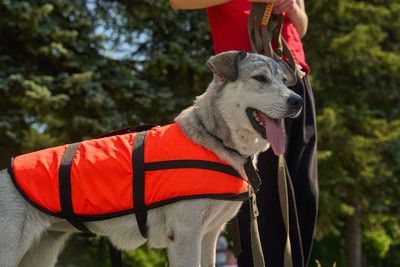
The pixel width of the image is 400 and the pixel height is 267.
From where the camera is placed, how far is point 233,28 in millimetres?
3709

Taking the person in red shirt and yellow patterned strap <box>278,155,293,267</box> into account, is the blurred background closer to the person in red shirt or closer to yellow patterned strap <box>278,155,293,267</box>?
the person in red shirt

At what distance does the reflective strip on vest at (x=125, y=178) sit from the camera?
3039 mm

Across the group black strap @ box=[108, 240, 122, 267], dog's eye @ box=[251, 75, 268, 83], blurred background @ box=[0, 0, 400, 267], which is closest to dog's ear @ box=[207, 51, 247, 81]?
dog's eye @ box=[251, 75, 268, 83]

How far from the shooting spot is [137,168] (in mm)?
3113

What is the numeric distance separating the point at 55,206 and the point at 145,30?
23.3 ft

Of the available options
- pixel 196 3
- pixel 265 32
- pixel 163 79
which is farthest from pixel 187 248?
pixel 163 79

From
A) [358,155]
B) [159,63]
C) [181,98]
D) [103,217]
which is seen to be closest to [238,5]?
[103,217]

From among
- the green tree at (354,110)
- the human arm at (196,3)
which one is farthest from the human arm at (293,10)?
the green tree at (354,110)

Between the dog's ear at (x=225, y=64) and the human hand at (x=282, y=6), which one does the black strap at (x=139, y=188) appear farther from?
the human hand at (x=282, y=6)

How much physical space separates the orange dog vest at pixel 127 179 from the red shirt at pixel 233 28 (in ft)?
3.02

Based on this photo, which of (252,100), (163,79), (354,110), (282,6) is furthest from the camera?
(354,110)

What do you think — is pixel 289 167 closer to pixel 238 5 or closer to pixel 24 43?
pixel 238 5

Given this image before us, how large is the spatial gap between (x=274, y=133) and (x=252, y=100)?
10.5 inches

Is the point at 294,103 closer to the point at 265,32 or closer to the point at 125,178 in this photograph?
the point at 265,32
